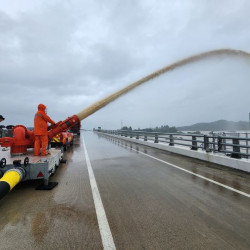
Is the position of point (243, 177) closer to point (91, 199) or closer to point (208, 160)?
point (208, 160)

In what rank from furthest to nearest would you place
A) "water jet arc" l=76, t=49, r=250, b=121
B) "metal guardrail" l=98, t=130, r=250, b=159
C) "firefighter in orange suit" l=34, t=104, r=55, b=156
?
"metal guardrail" l=98, t=130, r=250, b=159, "water jet arc" l=76, t=49, r=250, b=121, "firefighter in orange suit" l=34, t=104, r=55, b=156

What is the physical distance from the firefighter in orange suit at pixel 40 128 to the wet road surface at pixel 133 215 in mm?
1215

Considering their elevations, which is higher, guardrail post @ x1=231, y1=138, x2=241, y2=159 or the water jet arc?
the water jet arc

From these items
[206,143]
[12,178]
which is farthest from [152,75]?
[12,178]

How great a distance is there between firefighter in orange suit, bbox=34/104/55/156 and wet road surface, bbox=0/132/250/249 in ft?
3.99

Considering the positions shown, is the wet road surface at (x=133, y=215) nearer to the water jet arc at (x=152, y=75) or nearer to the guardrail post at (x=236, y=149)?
the guardrail post at (x=236, y=149)

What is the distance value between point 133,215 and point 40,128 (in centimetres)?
451

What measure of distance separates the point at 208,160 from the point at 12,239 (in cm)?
906

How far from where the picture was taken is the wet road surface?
10.0 feet

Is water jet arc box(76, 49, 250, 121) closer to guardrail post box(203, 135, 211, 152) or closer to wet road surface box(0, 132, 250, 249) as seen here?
wet road surface box(0, 132, 250, 249)

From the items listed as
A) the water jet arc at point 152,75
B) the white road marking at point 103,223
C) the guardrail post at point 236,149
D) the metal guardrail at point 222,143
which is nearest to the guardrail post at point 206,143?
the metal guardrail at point 222,143

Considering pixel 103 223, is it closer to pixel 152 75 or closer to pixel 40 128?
pixel 40 128

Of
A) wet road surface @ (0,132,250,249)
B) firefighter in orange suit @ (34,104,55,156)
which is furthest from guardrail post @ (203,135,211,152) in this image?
firefighter in orange suit @ (34,104,55,156)

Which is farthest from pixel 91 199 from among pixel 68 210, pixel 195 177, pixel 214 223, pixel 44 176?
pixel 195 177
